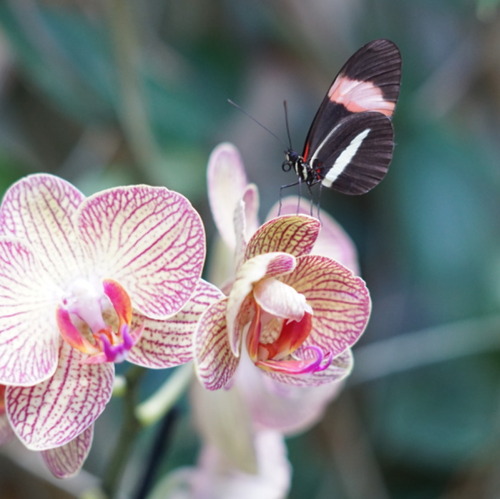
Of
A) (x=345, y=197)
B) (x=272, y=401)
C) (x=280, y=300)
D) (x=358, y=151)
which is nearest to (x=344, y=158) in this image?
(x=358, y=151)

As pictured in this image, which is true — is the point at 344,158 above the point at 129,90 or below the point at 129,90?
above

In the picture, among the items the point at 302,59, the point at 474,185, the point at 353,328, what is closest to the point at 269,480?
the point at 353,328

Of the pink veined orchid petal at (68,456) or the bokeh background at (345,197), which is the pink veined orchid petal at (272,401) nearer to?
the pink veined orchid petal at (68,456)

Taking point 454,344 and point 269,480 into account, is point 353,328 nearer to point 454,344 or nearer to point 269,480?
point 269,480

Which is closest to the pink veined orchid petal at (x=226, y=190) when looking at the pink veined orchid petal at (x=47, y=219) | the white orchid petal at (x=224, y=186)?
the white orchid petal at (x=224, y=186)

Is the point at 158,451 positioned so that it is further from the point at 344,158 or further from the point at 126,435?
the point at 344,158

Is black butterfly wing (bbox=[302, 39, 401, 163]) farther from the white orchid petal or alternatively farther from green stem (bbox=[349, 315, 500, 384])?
green stem (bbox=[349, 315, 500, 384])
